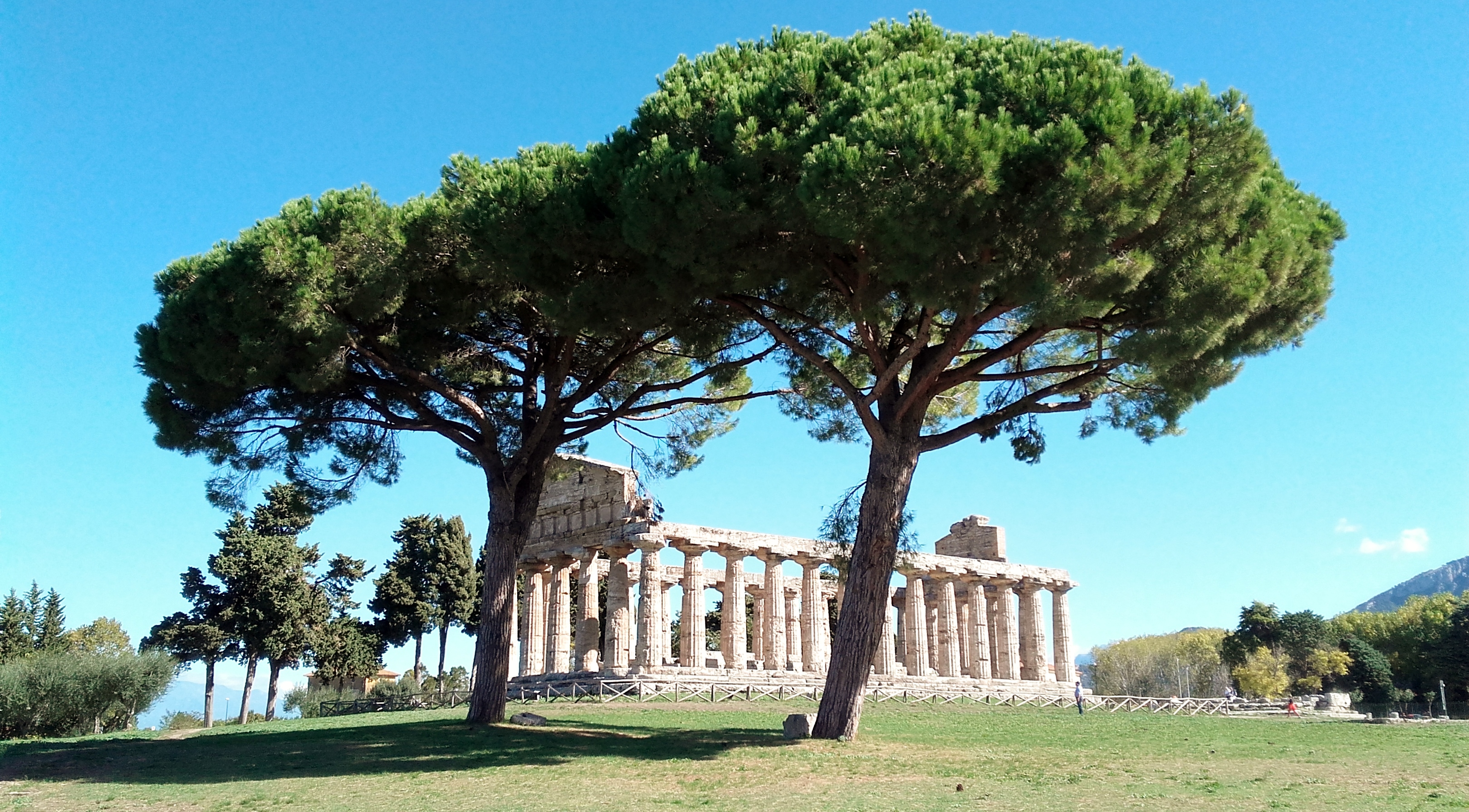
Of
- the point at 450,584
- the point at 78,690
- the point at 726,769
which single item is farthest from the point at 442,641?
the point at 726,769

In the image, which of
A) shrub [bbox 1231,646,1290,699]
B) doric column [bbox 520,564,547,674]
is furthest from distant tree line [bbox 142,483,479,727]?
shrub [bbox 1231,646,1290,699]

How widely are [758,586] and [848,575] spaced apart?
28521 millimetres

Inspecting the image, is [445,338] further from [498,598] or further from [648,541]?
[648,541]

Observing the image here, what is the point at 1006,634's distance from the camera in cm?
4306

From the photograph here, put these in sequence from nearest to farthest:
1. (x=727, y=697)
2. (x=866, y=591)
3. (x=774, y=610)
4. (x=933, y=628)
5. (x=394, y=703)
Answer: (x=866, y=591) < (x=727, y=697) < (x=394, y=703) < (x=774, y=610) < (x=933, y=628)

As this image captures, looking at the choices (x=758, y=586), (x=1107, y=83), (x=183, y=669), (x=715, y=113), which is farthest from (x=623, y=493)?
(x=1107, y=83)

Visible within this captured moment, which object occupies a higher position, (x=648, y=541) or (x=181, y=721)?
(x=648, y=541)

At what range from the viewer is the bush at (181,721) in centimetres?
3145

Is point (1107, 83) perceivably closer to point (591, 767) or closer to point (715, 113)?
point (715, 113)

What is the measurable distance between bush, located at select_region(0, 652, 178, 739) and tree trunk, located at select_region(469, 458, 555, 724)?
14248 mm

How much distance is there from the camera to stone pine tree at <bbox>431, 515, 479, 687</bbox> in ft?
147

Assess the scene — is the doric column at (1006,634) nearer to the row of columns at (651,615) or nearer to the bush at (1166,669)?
the row of columns at (651,615)

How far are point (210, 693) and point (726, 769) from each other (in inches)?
1177

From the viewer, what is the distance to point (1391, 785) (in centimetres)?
1240
